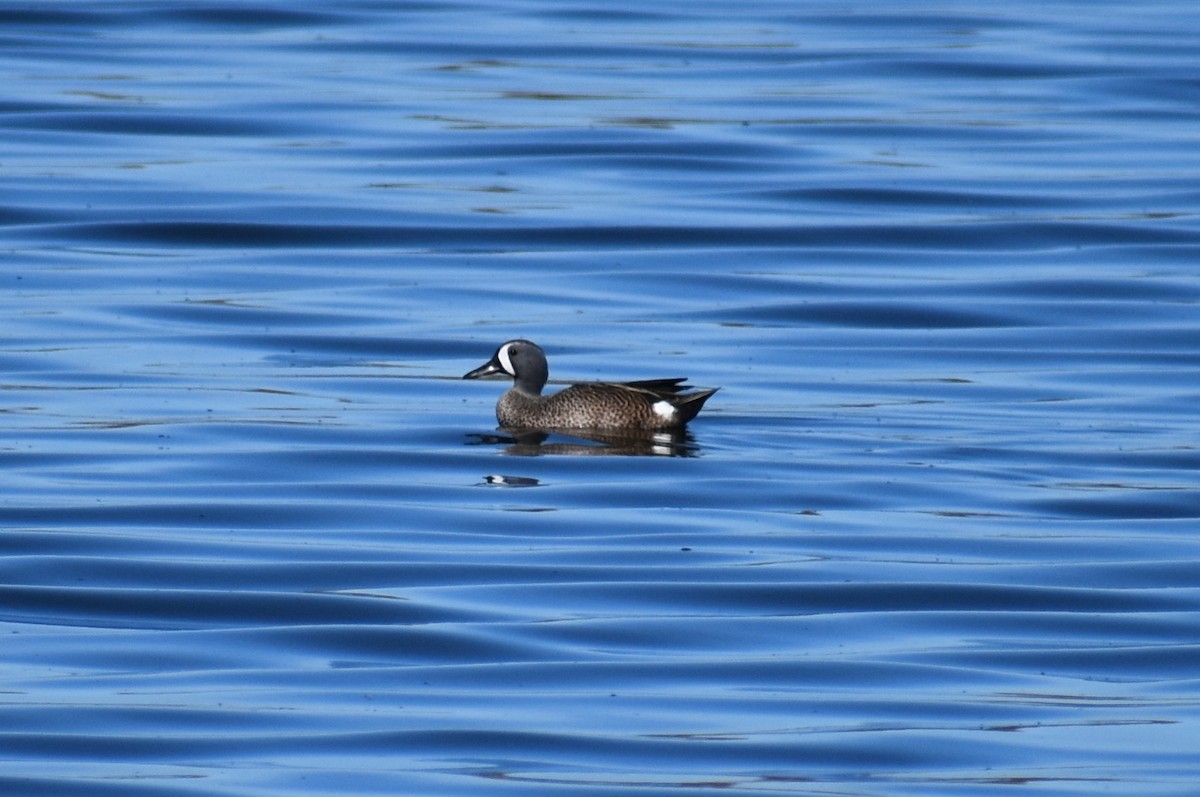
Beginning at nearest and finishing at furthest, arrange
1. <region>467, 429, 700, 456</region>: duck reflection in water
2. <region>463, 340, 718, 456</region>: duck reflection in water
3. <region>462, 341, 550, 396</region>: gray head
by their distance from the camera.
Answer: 1. <region>467, 429, 700, 456</region>: duck reflection in water
2. <region>463, 340, 718, 456</region>: duck reflection in water
3. <region>462, 341, 550, 396</region>: gray head

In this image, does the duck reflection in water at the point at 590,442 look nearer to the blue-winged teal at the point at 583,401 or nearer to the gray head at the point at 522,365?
the blue-winged teal at the point at 583,401

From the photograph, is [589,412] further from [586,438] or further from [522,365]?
[522,365]

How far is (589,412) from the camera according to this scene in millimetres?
13047

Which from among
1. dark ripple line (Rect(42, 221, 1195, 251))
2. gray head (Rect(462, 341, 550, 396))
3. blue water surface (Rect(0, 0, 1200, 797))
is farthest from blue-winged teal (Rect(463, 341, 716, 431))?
dark ripple line (Rect(42, 221, 1195, 251))

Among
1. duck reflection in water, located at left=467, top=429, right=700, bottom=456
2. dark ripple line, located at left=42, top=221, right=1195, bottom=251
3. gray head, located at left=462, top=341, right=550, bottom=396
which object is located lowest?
duck reflection in water, located at left=467, top=429, right=700, bottom=456

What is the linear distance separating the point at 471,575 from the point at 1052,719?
8.96 ft

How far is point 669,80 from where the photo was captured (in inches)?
1007

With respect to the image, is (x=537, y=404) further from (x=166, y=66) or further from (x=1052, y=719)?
(x=166, y=66)

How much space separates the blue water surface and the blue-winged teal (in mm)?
187

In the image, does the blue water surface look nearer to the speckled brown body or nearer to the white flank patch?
the speckled brown body

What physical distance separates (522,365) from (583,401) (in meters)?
0.52

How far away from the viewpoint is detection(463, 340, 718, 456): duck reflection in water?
1266 centimetres

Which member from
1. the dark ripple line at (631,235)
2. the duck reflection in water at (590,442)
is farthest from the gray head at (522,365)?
the dark ripple line at (631,235)

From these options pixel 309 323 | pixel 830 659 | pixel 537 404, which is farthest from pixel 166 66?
pixel 830 659
